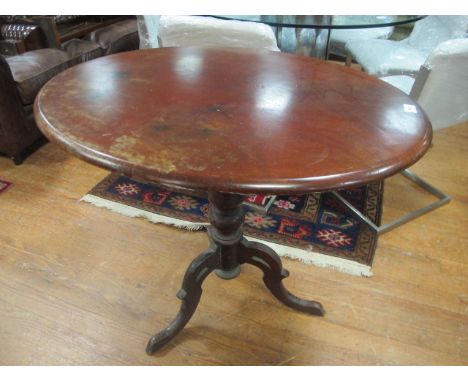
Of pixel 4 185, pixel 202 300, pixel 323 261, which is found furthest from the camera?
pixel 4 185

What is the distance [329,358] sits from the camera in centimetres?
102

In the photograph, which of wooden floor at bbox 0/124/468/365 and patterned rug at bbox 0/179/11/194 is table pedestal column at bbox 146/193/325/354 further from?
patterned rug at bbox 0/179/11/194

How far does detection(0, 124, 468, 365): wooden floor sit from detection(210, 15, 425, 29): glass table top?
0.83 meters

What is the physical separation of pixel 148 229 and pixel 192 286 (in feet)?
1.73

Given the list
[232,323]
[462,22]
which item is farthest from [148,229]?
[462,22]

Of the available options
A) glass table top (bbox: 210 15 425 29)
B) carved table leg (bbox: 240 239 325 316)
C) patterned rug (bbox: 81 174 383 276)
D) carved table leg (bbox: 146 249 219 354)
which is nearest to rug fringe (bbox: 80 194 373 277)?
patterned rug (bbox: 81 174 383 276)

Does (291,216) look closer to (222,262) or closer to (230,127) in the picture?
(222,262)

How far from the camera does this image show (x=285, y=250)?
1343 millimetres

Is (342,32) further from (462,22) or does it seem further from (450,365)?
(450,365)

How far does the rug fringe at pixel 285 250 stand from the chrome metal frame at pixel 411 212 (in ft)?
0.75

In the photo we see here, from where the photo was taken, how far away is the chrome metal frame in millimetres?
1421

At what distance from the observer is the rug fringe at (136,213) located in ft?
4.72

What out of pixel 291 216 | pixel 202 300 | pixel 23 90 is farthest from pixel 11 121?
pixel 291 216

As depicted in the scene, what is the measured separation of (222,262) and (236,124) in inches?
19.8
